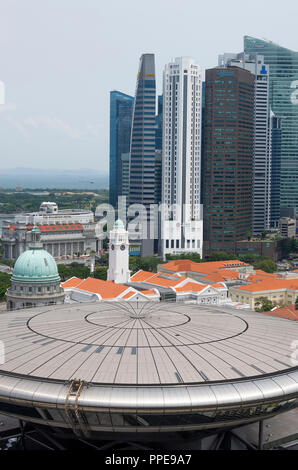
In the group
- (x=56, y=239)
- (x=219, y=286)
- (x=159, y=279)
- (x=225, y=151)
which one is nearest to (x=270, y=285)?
(x=219, y=286)

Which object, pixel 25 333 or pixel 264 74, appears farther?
pixel 264 74

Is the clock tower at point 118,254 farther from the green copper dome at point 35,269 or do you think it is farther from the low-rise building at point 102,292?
the green copper dome at point 35,269

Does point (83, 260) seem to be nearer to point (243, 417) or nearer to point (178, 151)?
point (178, 151)

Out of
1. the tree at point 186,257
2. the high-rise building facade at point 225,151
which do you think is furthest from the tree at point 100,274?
the high-rise building facade at point 225,151

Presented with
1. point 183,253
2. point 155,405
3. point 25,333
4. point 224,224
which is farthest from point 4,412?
point 224,224

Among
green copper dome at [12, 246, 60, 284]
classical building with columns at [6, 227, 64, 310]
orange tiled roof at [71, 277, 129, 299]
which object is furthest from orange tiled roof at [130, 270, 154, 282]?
green copper dome at [12, 246, 60, 284]

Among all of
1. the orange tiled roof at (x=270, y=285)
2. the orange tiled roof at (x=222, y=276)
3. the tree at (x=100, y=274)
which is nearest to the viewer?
the orange tiled roof at (x=270, y=285)

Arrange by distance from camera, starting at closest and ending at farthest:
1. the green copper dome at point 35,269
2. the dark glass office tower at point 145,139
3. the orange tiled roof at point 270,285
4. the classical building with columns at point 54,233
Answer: the green copper dome at point 35,269 → the orange tiled roof at point 270,285 → the classical building with columns at point 54,233 → the dark glass office tower at point 145,139
